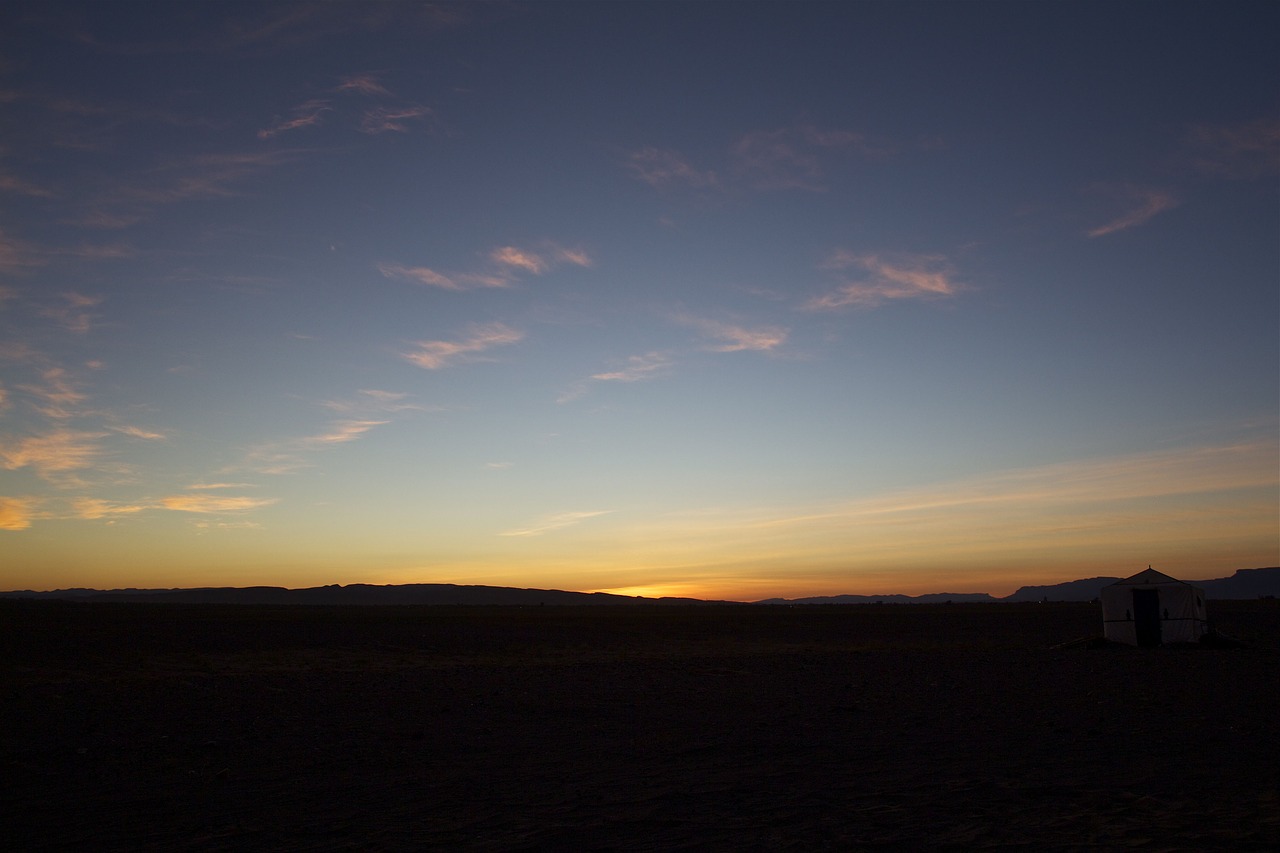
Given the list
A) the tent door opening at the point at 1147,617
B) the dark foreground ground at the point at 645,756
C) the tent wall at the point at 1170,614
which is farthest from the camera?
→ the tent door opening at the point at 1147,617

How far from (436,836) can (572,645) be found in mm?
28364

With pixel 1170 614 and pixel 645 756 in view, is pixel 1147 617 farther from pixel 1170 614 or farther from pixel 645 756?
pixel 645 756

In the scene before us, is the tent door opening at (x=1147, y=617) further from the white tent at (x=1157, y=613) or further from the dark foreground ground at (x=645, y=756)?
the dark foreground ground at (x=645, y=756)

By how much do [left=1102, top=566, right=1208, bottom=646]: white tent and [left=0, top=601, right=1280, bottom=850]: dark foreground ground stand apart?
559cm

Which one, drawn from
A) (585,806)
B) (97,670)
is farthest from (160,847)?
(97,670)

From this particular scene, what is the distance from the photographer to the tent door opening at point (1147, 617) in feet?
99.6

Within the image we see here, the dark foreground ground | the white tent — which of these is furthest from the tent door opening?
the dark foreground ground

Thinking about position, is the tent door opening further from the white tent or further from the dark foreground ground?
the dark foreground ground

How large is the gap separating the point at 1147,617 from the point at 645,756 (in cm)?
2634

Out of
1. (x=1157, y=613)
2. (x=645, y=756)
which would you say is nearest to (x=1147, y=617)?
(x=1157, y=613)

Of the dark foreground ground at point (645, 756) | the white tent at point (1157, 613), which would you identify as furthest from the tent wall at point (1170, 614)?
the dark foreground ground at point (645, 756)

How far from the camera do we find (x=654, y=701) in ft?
56.0

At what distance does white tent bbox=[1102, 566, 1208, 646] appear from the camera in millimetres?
30203

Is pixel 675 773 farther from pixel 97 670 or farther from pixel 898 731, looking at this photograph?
pixel 97 670
